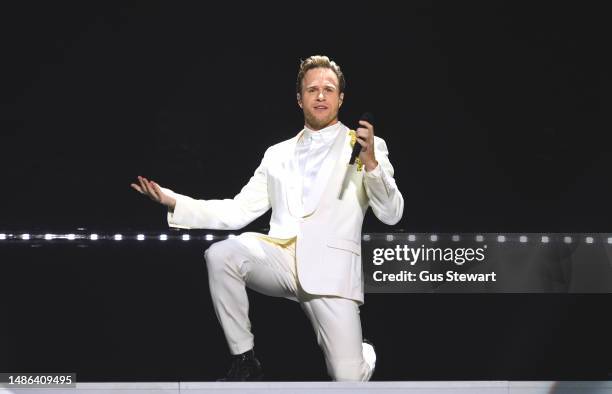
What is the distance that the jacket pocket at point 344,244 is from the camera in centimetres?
395

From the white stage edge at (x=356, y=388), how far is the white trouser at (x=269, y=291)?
0.52 meters

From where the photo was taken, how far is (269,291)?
4.00 m

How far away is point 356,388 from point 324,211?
33.2 inches

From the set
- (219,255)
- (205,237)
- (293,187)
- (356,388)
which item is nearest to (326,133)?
(293,187)

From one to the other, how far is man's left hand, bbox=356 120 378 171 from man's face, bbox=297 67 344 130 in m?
0.37

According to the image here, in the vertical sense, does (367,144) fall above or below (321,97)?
below

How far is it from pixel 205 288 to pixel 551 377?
5.09 ft

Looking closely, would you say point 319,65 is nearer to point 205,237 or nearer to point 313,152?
point 313,152

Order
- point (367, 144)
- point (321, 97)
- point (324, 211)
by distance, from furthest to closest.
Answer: point (321, 97)
point (324, 211)
point (367, 144)

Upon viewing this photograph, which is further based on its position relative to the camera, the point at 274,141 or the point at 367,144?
the point at 274,141

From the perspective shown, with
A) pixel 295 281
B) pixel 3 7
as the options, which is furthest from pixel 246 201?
pixel 3 7

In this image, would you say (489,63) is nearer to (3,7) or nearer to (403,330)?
(403,330)

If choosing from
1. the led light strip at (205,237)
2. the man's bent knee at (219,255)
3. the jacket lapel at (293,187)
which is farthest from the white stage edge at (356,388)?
the led light strip at (205,237)

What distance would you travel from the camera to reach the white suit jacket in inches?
154
